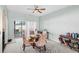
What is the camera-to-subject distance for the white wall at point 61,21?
2711mm

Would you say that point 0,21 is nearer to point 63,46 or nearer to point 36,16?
point 36,16

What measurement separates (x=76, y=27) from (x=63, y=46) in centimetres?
68

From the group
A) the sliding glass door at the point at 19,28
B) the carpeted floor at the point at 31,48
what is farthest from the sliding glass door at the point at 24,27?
the carpeted floor at the point at 31,48

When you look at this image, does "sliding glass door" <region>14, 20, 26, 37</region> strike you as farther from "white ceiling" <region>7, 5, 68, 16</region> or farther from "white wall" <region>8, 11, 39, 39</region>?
"white ceiling" <region>7, 5, 68, 16</region>

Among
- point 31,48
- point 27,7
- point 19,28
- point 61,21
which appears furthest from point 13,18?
point 61,21

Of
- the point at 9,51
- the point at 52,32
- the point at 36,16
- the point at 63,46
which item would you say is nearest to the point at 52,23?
the point at 52,32

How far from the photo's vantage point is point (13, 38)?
2695mm

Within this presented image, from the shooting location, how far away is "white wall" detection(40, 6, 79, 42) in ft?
8.89

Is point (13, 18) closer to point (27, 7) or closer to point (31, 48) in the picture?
point (27, 7)

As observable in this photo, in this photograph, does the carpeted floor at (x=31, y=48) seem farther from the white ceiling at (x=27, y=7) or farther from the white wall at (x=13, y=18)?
the white ceiling at (x=27, y=7)

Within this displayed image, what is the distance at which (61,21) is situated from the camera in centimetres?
283

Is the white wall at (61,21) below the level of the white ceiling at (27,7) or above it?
below

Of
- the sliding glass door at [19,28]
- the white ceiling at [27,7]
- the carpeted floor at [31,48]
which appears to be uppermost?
the white ceiling at [27,7]
